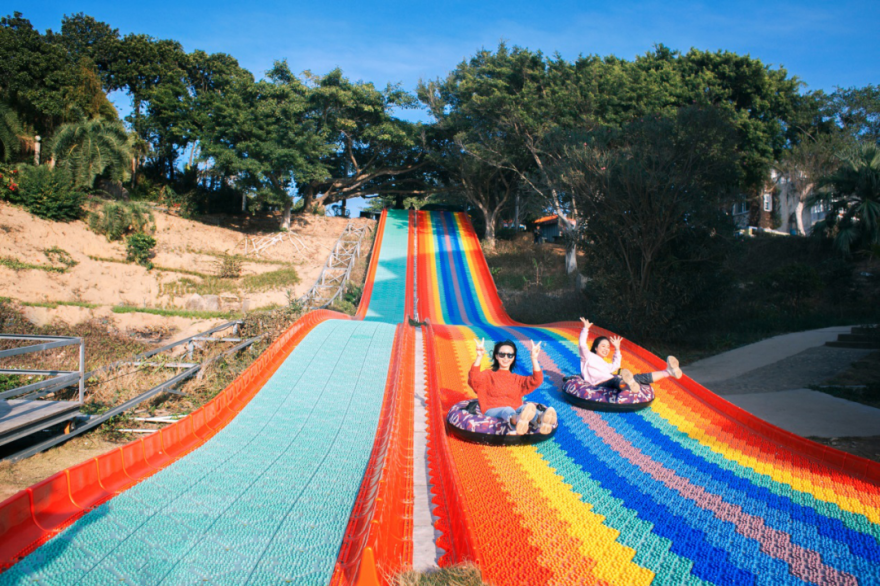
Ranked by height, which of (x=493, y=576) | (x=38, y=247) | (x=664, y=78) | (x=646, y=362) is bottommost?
(x=493, y=576)

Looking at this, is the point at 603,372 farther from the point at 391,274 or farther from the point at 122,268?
the point at 122,268

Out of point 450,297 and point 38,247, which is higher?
point 38,247

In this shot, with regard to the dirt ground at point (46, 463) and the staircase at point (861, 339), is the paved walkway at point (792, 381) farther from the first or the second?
the dirt ground at point (46, 463)

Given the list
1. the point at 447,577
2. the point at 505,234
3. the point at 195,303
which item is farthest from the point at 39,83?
the point at 447,577

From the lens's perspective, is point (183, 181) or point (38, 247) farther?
point (183, 181)

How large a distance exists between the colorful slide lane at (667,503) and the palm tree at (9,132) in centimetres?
1978

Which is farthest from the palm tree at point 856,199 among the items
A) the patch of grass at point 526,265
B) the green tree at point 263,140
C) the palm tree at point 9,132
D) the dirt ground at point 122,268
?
the palm tree at point 9,132

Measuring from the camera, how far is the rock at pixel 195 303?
51.2ft

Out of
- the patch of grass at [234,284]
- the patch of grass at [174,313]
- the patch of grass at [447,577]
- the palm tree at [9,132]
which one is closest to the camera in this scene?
the patch of grass at [447,577]

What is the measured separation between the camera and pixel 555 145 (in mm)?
14398

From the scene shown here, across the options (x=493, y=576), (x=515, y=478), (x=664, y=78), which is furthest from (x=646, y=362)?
(x=664, y=78)

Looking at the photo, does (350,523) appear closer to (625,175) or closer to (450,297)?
(625,175)

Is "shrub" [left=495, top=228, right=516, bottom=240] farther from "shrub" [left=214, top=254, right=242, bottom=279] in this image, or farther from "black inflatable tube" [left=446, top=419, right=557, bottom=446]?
"black inflatable tube" [left=446, top=419, right=557, bottom=446]

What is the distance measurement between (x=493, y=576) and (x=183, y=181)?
2644 cm
